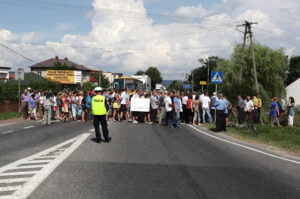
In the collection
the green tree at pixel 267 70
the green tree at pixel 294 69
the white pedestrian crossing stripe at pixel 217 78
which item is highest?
the green tree at pixel 294 69

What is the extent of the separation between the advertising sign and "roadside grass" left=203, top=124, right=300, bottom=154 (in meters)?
5.19

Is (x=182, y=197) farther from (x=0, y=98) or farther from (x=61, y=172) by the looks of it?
(x=0, y=98)

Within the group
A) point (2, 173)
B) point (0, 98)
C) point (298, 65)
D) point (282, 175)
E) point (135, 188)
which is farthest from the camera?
point (298, 65)

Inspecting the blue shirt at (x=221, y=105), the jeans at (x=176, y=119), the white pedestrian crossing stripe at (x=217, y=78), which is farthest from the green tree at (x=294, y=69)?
the blue shirt at (x=221, y=105)

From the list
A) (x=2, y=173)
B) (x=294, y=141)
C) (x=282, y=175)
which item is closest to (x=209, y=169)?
(x=282, y=175)

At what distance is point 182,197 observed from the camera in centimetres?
448

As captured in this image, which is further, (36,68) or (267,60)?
(36,68)

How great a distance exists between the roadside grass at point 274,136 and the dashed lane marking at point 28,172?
7.32 m

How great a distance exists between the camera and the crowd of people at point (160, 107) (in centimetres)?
1653

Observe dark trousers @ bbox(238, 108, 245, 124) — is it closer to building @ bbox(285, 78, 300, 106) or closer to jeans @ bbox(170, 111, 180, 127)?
jeans @ bbox(170, 111, 180, 127)

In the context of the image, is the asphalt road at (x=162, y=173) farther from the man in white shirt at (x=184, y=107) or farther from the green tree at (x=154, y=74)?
the green tree at (x=154, y=74)

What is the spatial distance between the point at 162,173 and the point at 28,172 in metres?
2.41

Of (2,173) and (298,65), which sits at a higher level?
(298,65)

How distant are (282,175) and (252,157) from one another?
204cm
